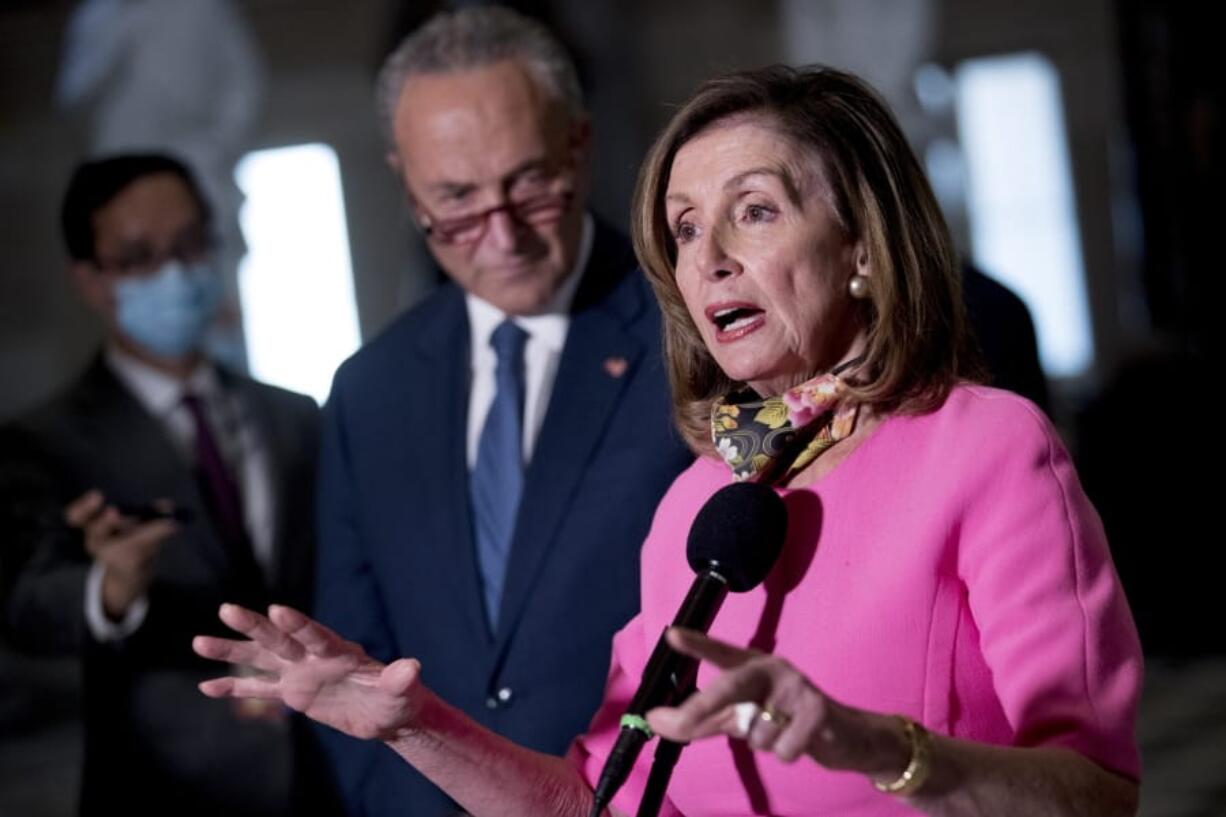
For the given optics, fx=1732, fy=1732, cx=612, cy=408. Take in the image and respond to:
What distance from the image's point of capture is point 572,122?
7.68 feet

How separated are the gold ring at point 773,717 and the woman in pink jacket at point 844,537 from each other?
14cm

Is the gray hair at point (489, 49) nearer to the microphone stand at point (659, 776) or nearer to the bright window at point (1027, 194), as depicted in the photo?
the microphone stand at point (659, 776)

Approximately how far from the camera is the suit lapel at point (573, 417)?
2.05 m

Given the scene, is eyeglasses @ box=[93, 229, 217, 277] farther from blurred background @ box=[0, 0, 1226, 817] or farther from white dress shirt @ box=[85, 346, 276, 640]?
blurred background @ box=[0, 0, 1226, 817]

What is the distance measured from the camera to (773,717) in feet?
3.58

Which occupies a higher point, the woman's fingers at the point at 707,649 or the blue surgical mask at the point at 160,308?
the woman's fingers at the point at 707,649

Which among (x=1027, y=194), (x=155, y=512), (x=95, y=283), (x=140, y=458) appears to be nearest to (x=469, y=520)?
(x=155, y=512)

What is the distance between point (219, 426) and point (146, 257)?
33 cm

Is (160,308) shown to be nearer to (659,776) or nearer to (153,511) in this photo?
(153,511)

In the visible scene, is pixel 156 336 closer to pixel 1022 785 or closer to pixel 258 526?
pixel 258 526

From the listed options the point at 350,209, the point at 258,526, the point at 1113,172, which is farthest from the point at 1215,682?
the point at 258,526

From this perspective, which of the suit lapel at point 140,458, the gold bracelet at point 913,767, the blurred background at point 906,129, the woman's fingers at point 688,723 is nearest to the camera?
the woman's fingers at point 688,723

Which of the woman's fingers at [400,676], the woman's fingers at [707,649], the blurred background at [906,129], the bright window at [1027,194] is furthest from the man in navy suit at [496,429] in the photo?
the bright window at [1027,194]

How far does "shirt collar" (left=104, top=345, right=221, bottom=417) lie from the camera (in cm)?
304
